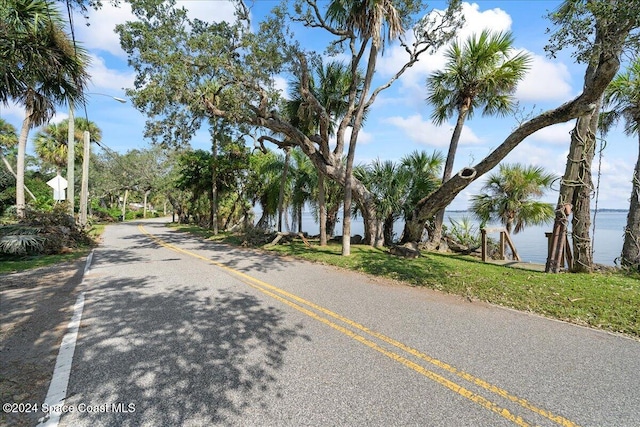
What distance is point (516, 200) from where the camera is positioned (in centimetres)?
1245

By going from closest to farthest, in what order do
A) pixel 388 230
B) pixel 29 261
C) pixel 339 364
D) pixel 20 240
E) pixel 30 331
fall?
pixel 339 364 < pixel 30 331 < pixel 29 261 < pixel 20 240 < pixel 388 230

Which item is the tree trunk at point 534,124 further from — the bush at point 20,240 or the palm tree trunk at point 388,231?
the bush at point 20,240

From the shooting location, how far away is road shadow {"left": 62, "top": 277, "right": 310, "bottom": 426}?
2.55m

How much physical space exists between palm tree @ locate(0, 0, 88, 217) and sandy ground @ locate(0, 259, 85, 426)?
436 centimetres

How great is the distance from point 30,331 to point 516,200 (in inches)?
570

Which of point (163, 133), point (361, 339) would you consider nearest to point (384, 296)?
point (361, 339)

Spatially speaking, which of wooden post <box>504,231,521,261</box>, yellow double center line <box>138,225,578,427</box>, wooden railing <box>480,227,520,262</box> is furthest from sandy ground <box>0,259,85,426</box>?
wooden post <box>504,231,521,261</box>

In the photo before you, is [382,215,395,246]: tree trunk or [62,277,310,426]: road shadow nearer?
[62,277,310,426]: road shadow

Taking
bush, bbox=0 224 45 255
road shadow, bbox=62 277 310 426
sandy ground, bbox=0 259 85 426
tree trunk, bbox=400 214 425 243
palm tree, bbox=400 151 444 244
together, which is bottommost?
sandy ground, bbox=0 259 85 426

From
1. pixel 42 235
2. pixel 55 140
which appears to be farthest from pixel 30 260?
pixel 55 140

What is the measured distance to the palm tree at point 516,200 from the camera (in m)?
12.2

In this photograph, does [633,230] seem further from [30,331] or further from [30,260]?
[30,260]

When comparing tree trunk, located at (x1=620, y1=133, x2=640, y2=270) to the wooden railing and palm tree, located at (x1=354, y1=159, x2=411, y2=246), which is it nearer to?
the wooden railing

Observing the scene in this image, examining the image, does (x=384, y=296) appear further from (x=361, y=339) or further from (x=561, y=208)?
(x=561, y=208)
